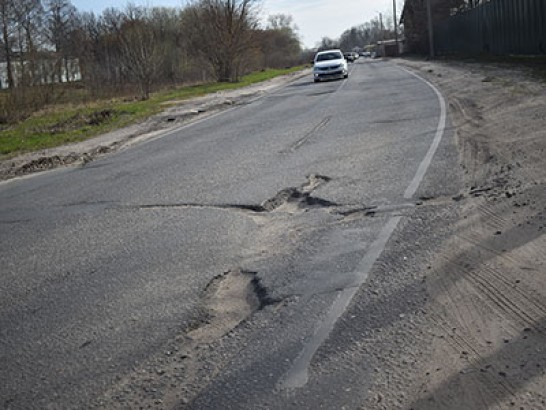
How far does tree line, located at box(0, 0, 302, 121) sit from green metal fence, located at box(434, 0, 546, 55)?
16.9 metres

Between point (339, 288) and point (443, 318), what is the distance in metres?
0.93

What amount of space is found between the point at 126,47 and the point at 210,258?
1258 inches

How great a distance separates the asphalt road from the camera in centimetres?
385

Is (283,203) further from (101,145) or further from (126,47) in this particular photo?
(126,47)

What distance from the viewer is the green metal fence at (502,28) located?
2962 centimetres

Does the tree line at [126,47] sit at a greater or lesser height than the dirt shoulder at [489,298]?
greater

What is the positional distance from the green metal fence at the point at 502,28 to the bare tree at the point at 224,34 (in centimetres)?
1699

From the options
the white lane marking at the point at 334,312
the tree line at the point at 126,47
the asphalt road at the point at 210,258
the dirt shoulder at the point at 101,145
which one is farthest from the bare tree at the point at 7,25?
the white lane marking at the point at 334,312

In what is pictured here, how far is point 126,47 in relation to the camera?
35.8m

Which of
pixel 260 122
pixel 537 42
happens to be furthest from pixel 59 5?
pixel 260 122

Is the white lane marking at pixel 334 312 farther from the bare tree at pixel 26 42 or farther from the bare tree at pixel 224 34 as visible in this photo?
the bare tree at pixel 224 34

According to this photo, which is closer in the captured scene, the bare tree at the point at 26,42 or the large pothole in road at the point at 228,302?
the large pothole in road at the point at 228,302

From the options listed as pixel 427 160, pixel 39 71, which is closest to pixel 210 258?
pixel 427 160

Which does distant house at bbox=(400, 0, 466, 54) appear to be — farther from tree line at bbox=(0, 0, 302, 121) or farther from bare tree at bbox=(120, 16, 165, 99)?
bare tree at bbox=(120, 16, 165, 99)
